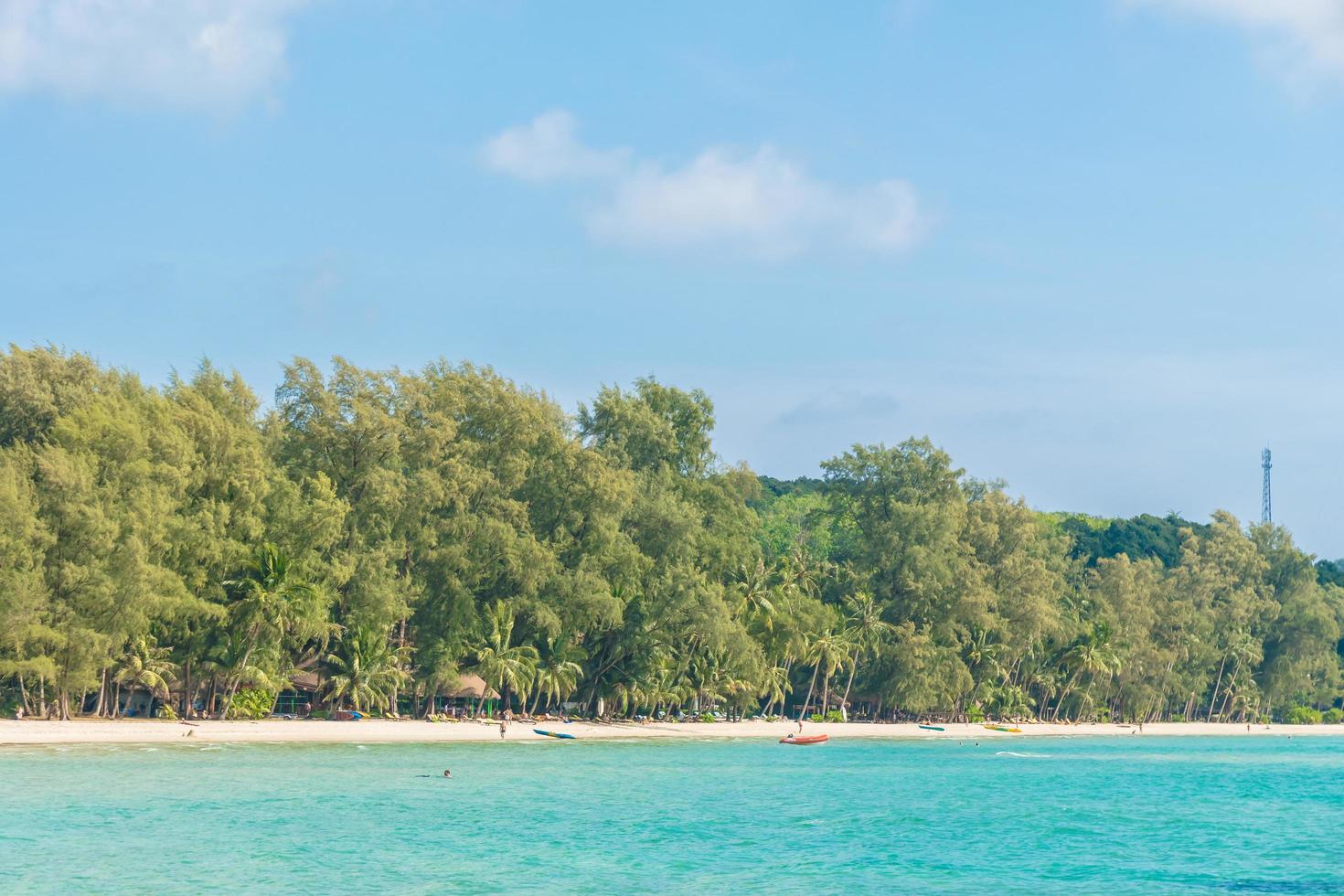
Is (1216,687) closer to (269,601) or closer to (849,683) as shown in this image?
(849,683)

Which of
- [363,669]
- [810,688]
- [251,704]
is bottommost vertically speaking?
[251,704]

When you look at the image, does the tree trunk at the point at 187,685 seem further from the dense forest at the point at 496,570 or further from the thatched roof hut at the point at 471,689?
the thatched roof hut at the point at 471,689

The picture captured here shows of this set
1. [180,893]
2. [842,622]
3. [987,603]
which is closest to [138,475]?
[180,893]

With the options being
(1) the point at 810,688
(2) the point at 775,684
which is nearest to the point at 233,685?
(2) the point at 775,684

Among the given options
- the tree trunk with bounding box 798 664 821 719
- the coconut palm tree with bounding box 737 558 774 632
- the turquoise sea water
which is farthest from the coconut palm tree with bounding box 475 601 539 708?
the tree trunk with bounding box 798 664 821 719

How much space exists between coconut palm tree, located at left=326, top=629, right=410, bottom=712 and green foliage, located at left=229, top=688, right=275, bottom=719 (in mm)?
3845

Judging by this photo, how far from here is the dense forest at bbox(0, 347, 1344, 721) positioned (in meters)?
65.7

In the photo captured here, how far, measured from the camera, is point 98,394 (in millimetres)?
68875

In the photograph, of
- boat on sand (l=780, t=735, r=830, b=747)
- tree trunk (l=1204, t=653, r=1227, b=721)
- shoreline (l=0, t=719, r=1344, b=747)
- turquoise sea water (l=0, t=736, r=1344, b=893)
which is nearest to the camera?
turquoise sea water (l=0, t=736, r=1344, b=893)

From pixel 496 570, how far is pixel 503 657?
5104 millimetres

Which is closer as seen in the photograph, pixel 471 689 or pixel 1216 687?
pixel 471 689

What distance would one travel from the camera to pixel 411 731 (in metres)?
76.1

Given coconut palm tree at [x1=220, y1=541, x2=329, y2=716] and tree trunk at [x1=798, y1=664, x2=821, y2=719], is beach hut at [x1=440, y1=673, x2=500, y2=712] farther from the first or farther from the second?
tree trunk at [x1=798, y1=664, x2=821, y2=719]

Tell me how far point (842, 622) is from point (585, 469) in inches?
1149
